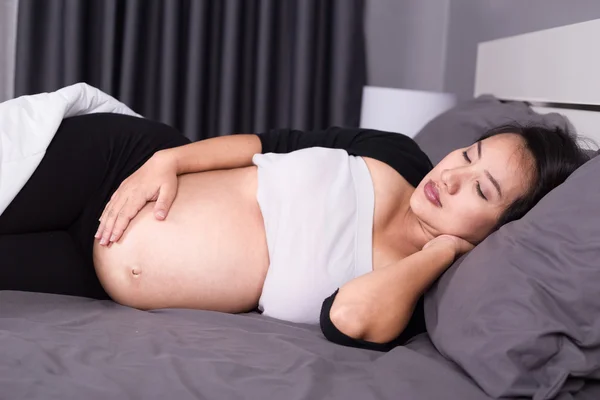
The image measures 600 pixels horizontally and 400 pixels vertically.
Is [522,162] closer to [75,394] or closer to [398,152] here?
[398,152]

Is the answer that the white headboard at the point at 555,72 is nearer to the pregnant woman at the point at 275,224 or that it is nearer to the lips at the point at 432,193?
the pregnant woman at the point at 275,224

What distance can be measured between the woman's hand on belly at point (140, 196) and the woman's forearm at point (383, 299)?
0.43 meters

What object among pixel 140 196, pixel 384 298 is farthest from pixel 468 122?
pixel 140 196

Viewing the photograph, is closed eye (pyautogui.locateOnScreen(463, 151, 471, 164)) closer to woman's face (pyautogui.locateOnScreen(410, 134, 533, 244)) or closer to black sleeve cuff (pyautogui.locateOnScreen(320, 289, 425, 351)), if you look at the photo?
woman's face (pyautogui.locateOnScreen(410, 134, 533, 244))

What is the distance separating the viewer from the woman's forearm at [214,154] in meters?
1.52

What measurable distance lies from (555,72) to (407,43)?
1.26 metres

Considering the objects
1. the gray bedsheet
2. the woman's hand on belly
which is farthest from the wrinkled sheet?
the woman's hand on belly

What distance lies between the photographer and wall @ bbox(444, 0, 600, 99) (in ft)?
6.84

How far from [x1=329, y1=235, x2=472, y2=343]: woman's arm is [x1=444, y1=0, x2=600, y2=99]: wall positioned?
3.65 ft

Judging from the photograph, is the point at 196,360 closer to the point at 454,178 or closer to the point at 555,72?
the point at 454,178

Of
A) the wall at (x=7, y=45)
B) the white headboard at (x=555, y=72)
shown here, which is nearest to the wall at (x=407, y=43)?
the white headboard at (x=555, y=72)

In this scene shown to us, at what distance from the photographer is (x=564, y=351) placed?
3.32 ft

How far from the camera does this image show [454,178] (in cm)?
131

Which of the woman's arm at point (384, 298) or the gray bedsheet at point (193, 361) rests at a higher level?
the woman's arm at point (384, 298)
